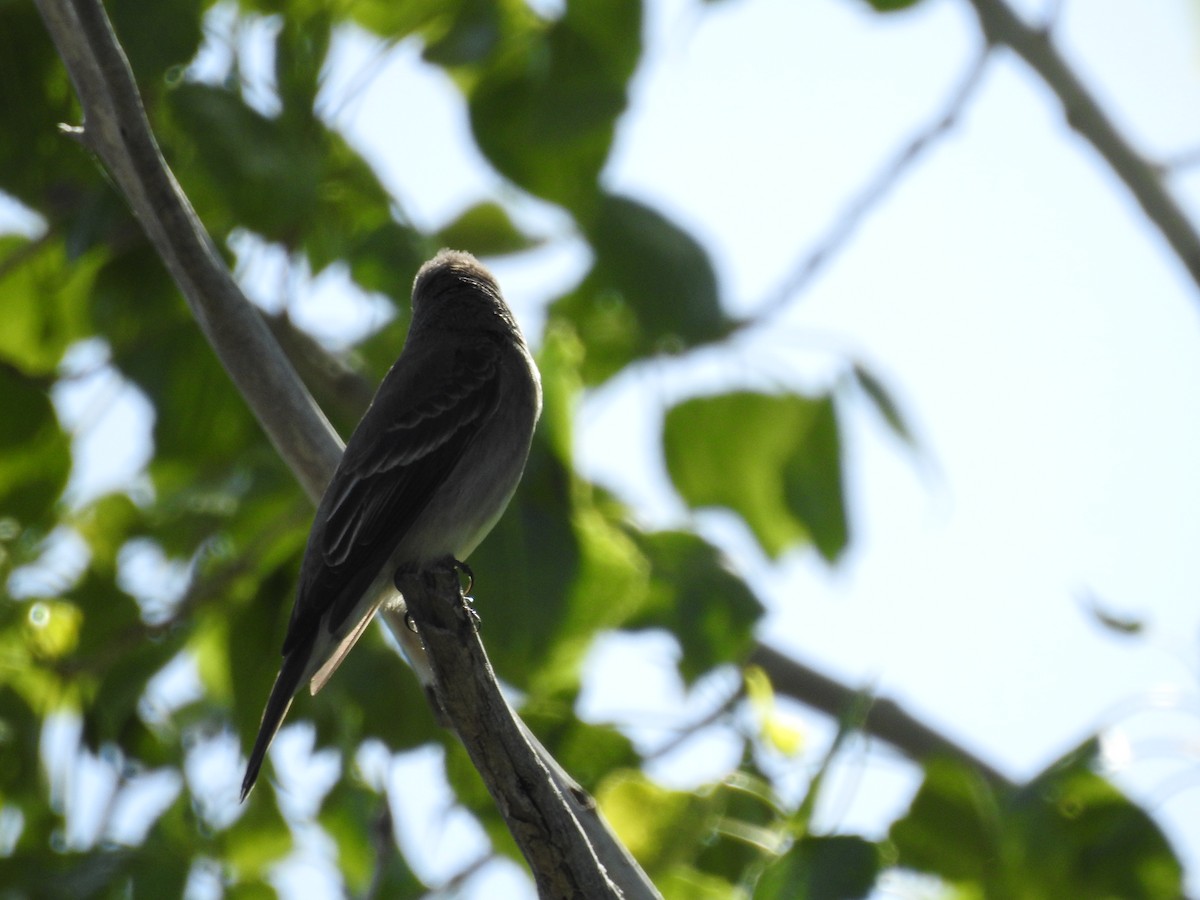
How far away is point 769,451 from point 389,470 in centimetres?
159

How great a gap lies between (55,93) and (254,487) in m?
1.67

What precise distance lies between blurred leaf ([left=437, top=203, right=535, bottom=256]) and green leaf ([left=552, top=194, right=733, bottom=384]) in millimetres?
718

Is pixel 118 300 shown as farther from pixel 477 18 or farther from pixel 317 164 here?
pixel 477 18

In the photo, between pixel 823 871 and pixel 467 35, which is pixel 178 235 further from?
pixel 823 871

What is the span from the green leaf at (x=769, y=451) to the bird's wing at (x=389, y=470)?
84 centimetres

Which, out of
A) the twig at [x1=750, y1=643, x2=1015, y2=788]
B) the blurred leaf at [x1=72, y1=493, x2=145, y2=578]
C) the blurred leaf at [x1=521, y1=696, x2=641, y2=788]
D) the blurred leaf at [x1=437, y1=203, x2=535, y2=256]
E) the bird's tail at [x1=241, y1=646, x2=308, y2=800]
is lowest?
the blurred leaf at [x1=72, y1=493, x2=145, y2=578]

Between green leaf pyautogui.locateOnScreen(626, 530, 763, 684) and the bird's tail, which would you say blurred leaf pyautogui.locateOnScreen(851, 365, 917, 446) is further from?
the bird's tail

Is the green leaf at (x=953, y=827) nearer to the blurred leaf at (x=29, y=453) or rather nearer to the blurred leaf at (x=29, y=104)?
the blurred leaf at (x=29, y=453)

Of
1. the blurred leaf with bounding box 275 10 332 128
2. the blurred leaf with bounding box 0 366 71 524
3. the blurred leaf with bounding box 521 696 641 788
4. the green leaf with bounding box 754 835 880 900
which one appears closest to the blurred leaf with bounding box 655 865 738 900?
the green leaf with bounding box 754 835 880 900

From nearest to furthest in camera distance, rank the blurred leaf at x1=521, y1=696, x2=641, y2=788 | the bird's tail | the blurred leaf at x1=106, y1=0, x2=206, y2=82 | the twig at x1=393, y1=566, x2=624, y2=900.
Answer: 1. the twig at x1=393, y1=566, x2=624, y2=900
2. the bird's tail
3. the blurred leaf at x1=521, y1=696, x2=641, y2=788
4. the blurred leaf at x1=106, y1=0, x2=206, y2=82

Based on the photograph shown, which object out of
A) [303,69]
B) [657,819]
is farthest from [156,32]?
[657,819]

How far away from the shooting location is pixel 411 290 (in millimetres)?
5160

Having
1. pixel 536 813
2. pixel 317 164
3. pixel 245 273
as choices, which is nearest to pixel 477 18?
pixel 317 164

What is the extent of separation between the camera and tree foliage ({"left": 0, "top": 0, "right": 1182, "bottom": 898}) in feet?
14.8
